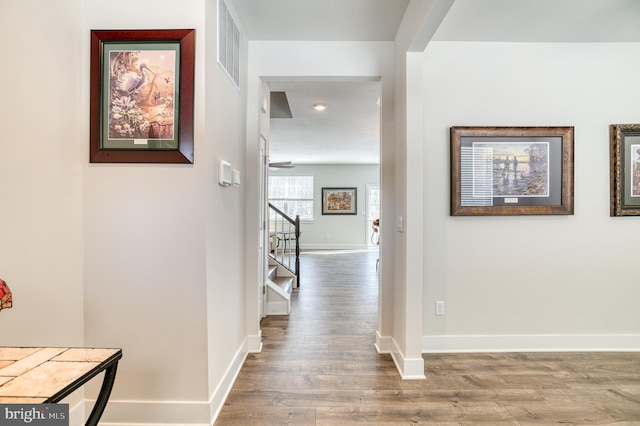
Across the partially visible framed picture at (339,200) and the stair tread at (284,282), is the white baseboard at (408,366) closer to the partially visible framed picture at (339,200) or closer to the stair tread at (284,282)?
the stair tread at (284,282)

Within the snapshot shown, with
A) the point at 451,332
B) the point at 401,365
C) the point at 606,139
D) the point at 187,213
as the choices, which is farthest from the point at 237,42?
the point at 606,139

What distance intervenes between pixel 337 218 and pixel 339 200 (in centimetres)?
58

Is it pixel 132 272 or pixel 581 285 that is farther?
pixel 581 285

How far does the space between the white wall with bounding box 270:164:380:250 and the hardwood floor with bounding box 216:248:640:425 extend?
21.0ft

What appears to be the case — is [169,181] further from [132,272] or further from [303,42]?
[303,42]

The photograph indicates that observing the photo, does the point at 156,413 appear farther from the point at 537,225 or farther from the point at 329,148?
the point at 329,148

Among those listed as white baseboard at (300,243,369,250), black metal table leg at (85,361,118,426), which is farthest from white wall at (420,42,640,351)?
white baseboard at (300,243,369,250)

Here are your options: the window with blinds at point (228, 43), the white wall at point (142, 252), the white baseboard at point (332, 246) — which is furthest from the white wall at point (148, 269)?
the white baseboard at point (332, 246)

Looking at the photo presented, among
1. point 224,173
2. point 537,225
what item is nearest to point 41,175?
point 224,173

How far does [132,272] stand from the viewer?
5.40 ft

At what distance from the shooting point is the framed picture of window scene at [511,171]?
2.52m

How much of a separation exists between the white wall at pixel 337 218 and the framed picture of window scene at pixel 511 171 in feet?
22.3

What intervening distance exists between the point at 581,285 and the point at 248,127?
10.5 feet

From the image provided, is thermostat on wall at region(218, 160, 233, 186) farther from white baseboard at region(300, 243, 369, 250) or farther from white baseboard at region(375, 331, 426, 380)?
white baseboard at region(300, 243, 369, 250)
